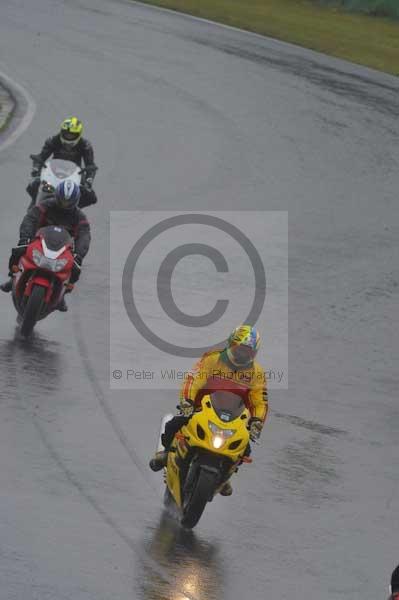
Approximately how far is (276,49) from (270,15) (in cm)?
561

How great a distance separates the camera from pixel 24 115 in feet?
83.7

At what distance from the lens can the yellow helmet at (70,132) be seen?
18.8m

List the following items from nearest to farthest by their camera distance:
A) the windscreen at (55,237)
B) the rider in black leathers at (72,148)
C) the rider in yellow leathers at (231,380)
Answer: the rider in yellow leathers at (231,380) < the windscreen at (55,237) < the rider in black leathers at (72,148)

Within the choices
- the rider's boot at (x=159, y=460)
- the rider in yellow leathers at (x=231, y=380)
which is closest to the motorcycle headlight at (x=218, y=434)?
the rider in yellow leathers at (x=231, y=380)

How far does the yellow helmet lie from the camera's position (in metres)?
18.8

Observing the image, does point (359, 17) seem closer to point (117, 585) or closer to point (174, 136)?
point (174, 136)

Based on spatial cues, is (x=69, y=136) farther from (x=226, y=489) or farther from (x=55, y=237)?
(x=226, y=489)

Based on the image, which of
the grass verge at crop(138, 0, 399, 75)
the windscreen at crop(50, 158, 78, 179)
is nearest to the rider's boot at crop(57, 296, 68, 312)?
the windscreen at crop(50, 158, 78, 179)

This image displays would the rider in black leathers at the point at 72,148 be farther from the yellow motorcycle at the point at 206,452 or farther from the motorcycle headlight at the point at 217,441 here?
the motorcycle headlight at the point at 217,441

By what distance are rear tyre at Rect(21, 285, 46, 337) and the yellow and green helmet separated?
3.75m

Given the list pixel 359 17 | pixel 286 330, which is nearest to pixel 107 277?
pixel 286 330

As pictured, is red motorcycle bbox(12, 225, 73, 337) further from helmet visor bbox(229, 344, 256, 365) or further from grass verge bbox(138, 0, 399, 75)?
grass verge bbox(138, 0, 399, 75)

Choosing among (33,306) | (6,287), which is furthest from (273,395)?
(6,287)

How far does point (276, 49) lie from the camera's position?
34.7m
